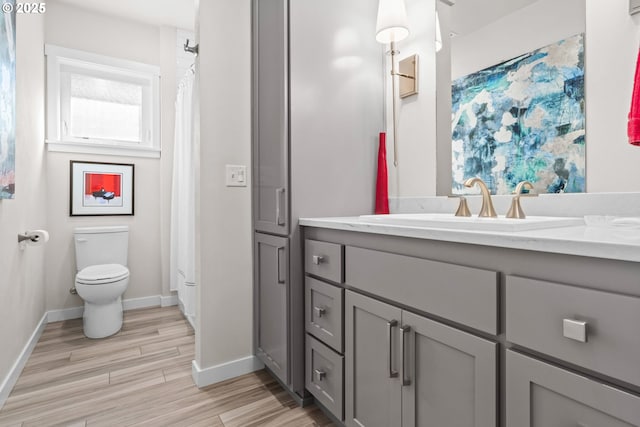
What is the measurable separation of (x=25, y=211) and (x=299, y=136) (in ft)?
5.86

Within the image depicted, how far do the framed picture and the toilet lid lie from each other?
0.52 meters

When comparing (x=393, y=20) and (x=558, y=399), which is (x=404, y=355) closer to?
(x=558, y=399)

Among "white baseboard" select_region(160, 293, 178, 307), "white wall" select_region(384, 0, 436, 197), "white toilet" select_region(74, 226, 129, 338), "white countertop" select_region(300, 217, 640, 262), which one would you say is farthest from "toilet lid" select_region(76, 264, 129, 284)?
"white countertop" select_region(300, 217, 640, 262)

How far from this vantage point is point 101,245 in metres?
2.79

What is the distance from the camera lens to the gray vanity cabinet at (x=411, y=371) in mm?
832

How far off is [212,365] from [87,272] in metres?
1.40

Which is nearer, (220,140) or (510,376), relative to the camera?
(510,376)

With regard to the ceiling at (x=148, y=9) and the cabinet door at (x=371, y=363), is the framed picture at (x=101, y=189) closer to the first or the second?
the ceiling at (x=148, y=9)

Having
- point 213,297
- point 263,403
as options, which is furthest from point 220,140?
point 263,403

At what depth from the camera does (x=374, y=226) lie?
1.15 meters

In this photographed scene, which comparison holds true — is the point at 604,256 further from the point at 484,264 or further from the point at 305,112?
the point at 305,112

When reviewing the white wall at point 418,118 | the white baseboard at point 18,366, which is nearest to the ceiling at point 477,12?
the white wall at point 418,118

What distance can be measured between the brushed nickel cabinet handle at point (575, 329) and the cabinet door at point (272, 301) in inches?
43.0

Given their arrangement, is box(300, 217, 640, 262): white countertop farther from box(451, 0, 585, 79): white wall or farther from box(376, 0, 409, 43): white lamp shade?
box(376, 0, 409, 43): white lamp shade
